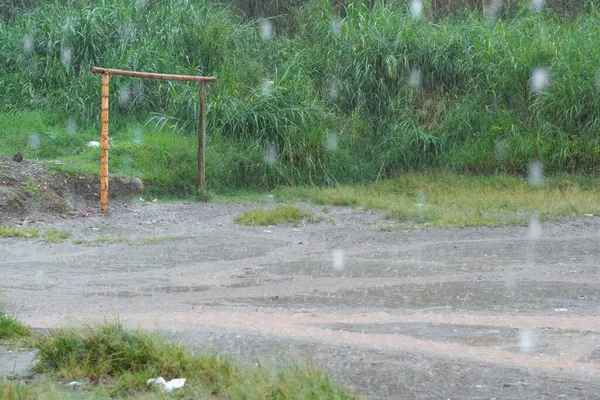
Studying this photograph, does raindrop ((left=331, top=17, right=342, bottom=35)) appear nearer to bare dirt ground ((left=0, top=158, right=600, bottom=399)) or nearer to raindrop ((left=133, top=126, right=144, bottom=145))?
raindrop ((left=133, top=126, right=144, bottom=145))

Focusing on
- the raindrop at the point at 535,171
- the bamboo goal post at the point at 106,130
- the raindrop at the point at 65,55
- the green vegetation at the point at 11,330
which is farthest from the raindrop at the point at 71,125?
the green vegetation at the point at 11,330

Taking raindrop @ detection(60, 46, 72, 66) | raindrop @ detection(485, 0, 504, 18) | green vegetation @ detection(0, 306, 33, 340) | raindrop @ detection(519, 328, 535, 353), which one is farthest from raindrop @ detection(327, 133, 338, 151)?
green vegetation @ detection(0, 306, 33, 340)

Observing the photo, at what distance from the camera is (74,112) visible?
14.8 m

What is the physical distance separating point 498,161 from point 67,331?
394 inches

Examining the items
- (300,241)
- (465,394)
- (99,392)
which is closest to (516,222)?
(300,241)

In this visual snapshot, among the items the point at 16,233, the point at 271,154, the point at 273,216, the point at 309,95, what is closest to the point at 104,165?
the point at 16,233

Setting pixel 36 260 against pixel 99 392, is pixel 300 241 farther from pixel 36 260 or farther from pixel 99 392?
pixel 99 392

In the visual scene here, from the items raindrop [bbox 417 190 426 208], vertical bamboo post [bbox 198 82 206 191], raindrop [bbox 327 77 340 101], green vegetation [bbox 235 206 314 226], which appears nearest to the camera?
green vegetation [bbox 235 206 314 226]

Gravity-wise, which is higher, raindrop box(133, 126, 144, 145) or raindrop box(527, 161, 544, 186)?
raindrop box(133, 126, 144, 145)

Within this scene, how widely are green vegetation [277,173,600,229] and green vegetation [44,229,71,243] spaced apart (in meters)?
3.70

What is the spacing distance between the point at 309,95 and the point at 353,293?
808 cm

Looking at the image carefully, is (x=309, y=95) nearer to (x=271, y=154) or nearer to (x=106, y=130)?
(x=271, y=154)

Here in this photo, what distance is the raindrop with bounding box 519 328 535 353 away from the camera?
5.74 m

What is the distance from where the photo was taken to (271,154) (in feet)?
46.0
